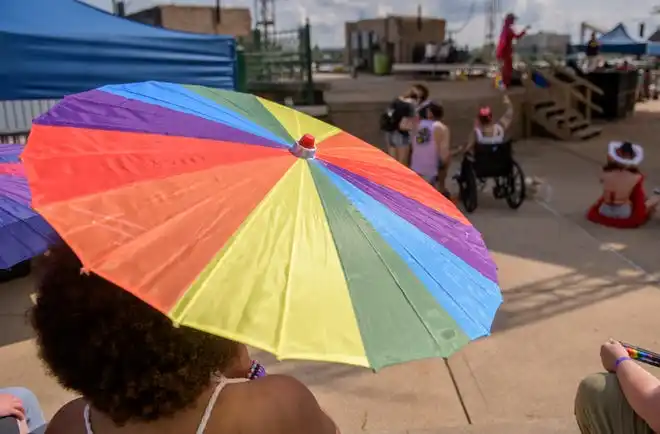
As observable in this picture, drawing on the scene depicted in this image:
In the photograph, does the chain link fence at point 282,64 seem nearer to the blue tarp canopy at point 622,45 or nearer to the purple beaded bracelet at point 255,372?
the purple beaded bracelet at point 255,372

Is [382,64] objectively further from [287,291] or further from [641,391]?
[287,291]

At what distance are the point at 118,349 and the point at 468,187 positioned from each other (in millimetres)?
7010

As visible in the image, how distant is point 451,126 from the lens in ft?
44.0

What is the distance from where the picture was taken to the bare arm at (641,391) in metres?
2.05

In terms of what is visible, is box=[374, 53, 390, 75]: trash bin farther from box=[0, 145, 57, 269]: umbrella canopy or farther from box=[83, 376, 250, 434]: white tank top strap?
box=[83, 376, 250, 434]: white tank top strap

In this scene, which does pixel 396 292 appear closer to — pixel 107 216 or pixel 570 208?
pixel 107 216

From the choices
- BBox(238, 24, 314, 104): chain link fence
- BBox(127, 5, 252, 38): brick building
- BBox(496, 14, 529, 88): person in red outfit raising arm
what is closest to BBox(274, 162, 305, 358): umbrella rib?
BBox(238, 24, 314, 104): chain link fence

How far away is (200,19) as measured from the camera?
21688 mm

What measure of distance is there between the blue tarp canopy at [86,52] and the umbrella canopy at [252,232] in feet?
13.4

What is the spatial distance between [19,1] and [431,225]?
5419mm

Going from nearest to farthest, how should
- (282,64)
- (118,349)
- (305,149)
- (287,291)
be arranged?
(118,349) < (287,291) < (305,149) < (282,64)

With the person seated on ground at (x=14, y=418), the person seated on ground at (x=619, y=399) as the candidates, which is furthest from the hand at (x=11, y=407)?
the person seated on ground at (x=619, y=399)

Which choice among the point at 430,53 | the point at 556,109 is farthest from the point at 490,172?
the point at 430,53

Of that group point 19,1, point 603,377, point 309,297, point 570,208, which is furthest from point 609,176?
point 309,297
